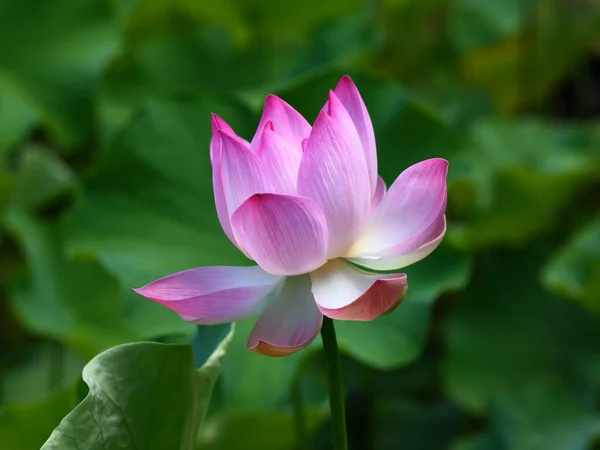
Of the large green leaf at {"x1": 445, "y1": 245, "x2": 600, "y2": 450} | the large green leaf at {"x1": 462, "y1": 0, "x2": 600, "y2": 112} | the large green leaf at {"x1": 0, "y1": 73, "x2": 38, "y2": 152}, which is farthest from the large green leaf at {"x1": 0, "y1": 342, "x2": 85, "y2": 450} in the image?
the large green leaf at {"x1": 462, "y1": 0, "x2": 600, "y2": 112}

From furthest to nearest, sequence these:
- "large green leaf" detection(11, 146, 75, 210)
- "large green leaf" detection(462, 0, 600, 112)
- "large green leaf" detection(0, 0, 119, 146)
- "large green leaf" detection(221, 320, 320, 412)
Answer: "large green leaf" detection(462, 0, 600, 112), "large green leaf" detection(0, 0, 119, 146), "large green leaf" detection(11, 146, 75, 210), "large green leaf" detection(221, 320, 320, 412)

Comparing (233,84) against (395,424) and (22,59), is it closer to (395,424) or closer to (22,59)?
(22,59)

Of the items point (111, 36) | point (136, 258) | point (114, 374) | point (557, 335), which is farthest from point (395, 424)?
point (114, 374)

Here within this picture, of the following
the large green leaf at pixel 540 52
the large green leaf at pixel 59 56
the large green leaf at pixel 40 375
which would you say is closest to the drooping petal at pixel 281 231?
the large green leaf at pixel 40 375

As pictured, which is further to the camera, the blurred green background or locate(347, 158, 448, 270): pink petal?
the blurred green background

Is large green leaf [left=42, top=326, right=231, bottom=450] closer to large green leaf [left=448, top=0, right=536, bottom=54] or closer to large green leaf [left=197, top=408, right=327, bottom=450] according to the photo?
large green leaf [left=197, top=408, right=327, bottom=450]

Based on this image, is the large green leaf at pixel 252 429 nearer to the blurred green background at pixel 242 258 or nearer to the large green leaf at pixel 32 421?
the blurred green background at pixel 242 258

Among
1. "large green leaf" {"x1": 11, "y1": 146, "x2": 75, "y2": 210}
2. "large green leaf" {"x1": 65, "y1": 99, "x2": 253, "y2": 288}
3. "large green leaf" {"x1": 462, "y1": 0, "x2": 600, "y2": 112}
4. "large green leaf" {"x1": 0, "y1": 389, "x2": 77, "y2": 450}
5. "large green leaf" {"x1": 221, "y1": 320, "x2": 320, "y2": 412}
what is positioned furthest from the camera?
"large green leaf" {"x1": 462, "y1": 0, "x2": 600, "y2": 112}
